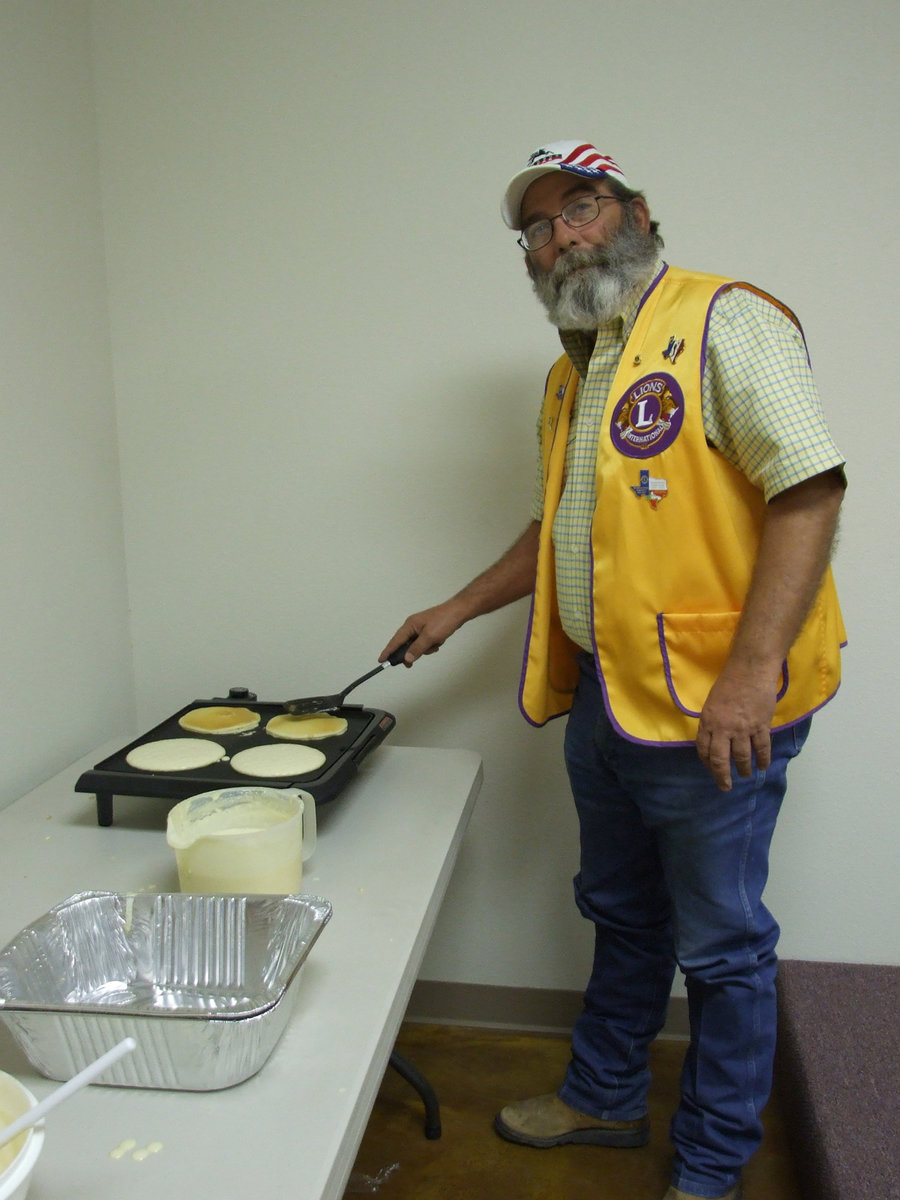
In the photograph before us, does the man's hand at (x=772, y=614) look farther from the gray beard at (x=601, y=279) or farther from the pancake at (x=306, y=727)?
the pancake at (x=306, y=727)

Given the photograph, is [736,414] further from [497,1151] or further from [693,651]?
[497,1151]

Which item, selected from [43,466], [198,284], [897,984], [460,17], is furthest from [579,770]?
[460,17]

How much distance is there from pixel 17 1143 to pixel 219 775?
711mm

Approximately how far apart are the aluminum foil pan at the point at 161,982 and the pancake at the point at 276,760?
374 millimetres

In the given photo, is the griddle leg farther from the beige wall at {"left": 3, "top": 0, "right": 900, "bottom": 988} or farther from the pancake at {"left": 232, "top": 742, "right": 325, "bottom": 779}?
the pancake at {"left": 232, "top": 742, "right": 325, "bottom": 779}

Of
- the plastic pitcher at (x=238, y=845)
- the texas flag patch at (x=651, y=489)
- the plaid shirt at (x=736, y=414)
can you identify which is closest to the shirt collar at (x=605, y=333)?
the plaid shirt at (x=736, y=414)

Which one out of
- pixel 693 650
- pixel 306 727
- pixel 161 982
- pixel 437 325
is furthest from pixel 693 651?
pixel 437 325

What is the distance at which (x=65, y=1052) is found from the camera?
30.5 inches

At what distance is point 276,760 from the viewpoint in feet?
4.49

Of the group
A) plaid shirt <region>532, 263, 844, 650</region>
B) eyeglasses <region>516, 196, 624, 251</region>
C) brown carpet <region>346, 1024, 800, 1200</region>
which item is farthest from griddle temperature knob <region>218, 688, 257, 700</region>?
eyeglasses <region>516, 196, 624, 251</region>

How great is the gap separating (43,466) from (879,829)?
5.75 ft

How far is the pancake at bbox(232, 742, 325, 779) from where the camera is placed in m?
1.33

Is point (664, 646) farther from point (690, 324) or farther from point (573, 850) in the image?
point (573, 850)

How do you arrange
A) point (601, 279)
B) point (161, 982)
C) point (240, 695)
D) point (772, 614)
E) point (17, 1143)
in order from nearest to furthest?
point (17, 1143) < point (161, 982) < point (772, 614) < point (601, 279) < point (240, 695)
